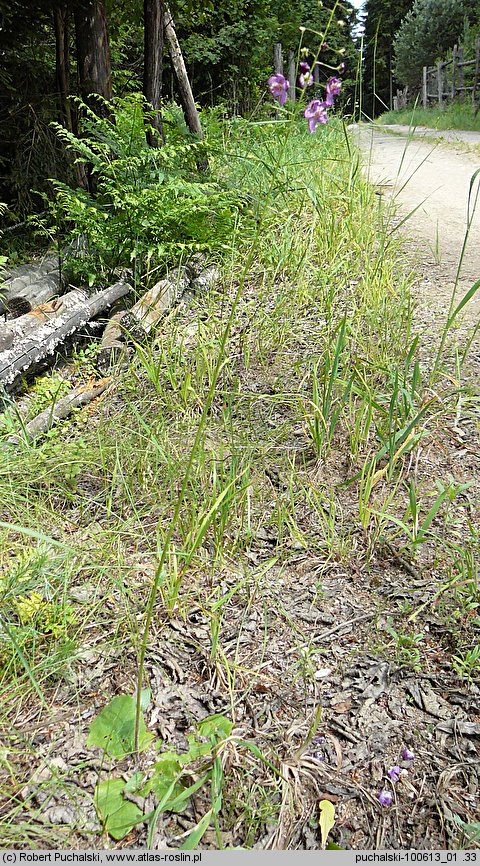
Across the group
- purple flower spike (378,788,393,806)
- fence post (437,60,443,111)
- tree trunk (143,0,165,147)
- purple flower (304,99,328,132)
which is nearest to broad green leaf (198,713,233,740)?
purple flower spike (378,788,393,806)

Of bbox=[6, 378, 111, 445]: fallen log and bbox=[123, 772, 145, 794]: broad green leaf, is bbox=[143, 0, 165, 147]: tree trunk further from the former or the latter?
bbox=[123, 772, 145, 794]: broad green leaf

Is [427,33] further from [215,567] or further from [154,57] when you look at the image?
[215,567]

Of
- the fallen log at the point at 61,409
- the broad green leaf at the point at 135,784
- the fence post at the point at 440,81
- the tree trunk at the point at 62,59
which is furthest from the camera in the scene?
the fence post at the point at 440,81

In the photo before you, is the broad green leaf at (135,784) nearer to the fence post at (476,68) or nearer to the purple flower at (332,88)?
the purple flower at (332,88)

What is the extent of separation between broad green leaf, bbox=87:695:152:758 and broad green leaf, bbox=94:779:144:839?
81 millimetres

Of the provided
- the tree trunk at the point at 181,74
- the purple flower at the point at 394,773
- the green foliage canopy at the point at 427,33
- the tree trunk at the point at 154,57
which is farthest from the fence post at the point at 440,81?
the purple flower at the point at 394,773

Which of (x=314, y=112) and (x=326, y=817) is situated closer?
(x=326, y=817)

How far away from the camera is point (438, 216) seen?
5.86 metres

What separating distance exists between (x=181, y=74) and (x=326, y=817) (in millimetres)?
6185

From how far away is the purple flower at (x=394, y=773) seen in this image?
1.50m

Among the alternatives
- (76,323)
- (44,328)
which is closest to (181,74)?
(76,323)

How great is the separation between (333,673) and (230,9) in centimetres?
1228

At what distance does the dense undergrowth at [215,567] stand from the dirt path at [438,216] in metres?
0.74

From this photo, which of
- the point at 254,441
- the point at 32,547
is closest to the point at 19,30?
the point at 254,441
